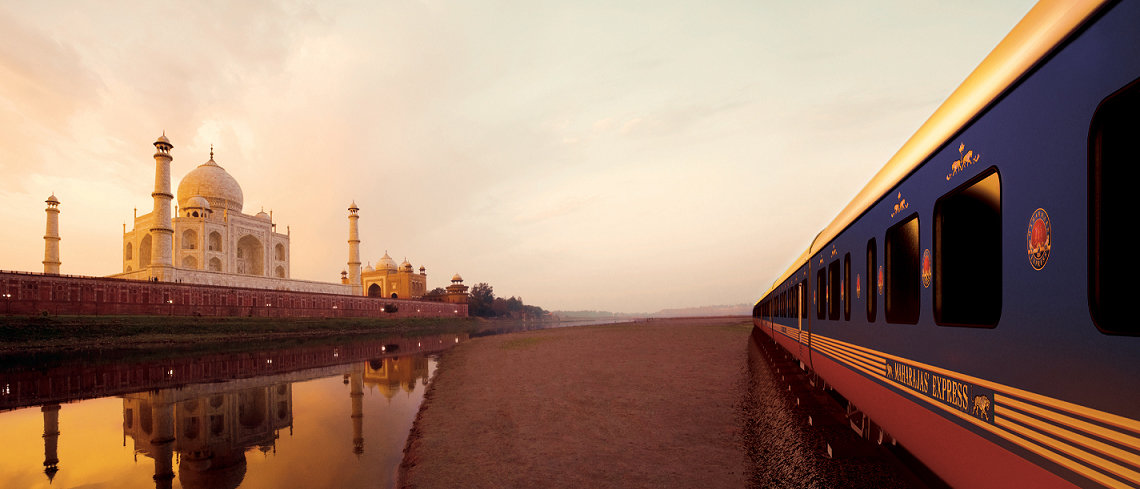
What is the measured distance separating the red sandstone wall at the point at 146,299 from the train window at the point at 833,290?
40.5 m

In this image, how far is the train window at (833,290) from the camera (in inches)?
290

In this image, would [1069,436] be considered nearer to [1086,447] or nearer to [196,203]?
[1086,447]

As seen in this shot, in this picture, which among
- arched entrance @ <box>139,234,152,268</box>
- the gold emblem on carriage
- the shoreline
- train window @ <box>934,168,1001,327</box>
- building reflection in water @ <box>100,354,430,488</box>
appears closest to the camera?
the gold emblem on carriage

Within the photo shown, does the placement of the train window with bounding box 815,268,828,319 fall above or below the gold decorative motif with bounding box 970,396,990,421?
above

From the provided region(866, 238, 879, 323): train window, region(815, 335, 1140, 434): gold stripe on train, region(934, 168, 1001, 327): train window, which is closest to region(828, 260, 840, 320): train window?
region(866, 238, 879, 323): train window

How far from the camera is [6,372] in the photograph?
18.0 metres

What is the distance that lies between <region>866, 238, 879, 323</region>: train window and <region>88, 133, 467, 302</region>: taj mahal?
50952 mm

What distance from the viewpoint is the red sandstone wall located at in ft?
93.9

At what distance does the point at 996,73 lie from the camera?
288cm

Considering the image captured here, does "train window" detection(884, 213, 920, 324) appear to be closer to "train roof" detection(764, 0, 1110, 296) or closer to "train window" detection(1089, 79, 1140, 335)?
"train roof" detection(764, 0, 1110, 296)

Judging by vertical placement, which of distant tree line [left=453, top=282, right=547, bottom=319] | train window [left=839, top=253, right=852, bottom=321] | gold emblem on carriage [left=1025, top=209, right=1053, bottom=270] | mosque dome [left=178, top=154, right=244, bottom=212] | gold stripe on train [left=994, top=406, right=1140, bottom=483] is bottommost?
distant tree line [left=453, top=282, right=547, bottom=319]

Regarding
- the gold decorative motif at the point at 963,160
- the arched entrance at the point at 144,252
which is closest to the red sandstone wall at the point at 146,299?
the arched entrance at the point at 144,252

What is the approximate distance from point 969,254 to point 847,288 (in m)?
3.37

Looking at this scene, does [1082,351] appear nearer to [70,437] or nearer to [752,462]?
[752,462]
